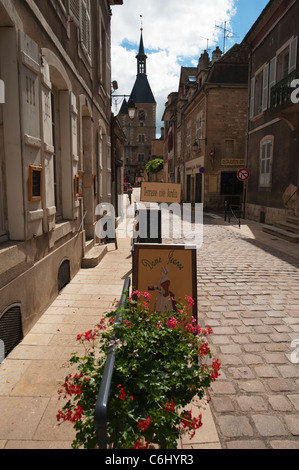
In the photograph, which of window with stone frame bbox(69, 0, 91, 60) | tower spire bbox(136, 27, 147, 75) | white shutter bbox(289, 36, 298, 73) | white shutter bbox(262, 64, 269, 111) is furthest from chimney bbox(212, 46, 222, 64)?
tower spire bbox(136, 27, 147, 75)

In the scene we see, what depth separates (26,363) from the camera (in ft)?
10.8

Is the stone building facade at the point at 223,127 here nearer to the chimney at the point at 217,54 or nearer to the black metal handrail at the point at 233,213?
the black metal handrail at the point at 233,213

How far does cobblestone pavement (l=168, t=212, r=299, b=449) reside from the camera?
2.47m

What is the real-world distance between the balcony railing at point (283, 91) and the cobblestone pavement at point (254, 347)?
676 cm

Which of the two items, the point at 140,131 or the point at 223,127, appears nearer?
the point at 223,127

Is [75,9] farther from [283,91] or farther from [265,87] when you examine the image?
[265,87]

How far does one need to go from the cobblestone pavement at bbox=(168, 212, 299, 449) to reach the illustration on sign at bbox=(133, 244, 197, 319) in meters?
0.80

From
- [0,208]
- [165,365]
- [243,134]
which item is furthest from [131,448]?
[243,134]

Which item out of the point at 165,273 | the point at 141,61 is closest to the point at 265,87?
the point at 165,273

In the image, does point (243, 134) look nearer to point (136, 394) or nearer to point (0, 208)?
point (0, 208)

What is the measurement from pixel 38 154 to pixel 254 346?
3528 millimetres

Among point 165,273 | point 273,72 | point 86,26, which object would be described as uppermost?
point 273,72

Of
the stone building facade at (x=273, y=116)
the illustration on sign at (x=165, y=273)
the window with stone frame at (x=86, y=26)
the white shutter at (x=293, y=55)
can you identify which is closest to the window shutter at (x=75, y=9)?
the window with stone frame at (x=86, y=26)

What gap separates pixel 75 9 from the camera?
6.09m
